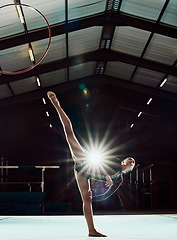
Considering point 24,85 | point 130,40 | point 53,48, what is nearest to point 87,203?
point 53,48

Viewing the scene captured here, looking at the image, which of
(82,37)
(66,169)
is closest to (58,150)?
(66,169)

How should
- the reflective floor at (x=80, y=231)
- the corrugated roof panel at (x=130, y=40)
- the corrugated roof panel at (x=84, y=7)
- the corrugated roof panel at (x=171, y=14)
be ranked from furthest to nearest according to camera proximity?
the corrugated roof panel at (x=130, y=40)
the corrugated roof panel at (x=84, y=7)
the corrugated roof panel at (x=171, y=14)
the reflective floor at (x=80, y=231)

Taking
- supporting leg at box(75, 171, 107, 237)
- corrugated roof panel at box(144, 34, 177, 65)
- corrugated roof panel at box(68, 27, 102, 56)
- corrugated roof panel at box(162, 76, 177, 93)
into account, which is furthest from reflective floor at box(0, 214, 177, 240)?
corrugated roof panel at box(162, 76, 177, 93)

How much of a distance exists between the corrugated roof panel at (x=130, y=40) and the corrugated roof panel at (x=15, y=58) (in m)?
3.43

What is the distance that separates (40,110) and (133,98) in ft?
16.5

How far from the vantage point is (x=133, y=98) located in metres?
16.3

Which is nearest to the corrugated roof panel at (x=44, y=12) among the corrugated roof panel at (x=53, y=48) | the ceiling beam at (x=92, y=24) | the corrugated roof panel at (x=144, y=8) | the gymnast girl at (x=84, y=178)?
the ceiling beam at (x=92, y=24)

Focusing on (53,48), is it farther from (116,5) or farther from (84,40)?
(116,5)

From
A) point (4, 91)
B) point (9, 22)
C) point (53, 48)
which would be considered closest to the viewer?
point (9, 22)

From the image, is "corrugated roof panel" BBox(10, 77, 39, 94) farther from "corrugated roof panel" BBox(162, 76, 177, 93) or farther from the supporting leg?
the supporting leg

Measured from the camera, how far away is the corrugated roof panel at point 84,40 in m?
10.8

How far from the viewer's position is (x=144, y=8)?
9281mm

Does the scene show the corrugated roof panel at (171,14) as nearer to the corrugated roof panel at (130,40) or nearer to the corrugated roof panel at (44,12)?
the corrugated roof panel at (130,40)

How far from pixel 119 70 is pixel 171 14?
5.30 meters
